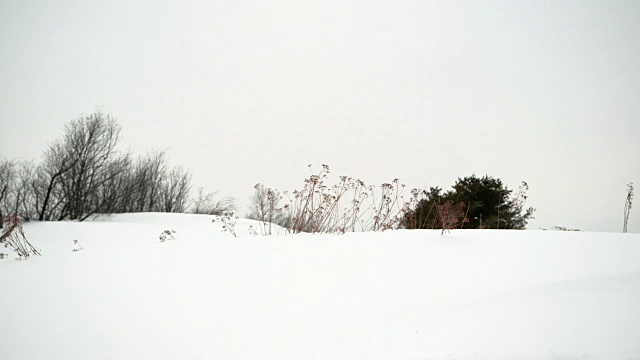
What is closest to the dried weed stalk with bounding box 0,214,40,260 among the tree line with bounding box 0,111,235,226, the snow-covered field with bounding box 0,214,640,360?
the snow-covered field with bounding box 0,214,640,360

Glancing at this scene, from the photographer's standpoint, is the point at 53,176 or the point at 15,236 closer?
the point at 15,236

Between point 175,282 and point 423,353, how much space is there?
1901 millimetres

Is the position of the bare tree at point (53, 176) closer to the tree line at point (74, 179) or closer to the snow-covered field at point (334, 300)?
the tree line at point (74, 179)

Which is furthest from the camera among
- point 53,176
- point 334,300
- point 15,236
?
point 53,176

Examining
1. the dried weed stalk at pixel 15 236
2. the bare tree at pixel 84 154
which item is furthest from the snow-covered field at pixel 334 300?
the bare tree at pixel 84 154

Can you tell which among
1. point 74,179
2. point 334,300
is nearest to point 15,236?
point 334,300

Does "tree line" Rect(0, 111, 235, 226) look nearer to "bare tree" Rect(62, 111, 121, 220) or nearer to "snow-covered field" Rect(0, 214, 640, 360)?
"bare tree" Rect(62, 111, 121, 220)

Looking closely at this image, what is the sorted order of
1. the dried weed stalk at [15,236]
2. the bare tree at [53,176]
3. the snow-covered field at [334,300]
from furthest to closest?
the bare tree at [53,176], the dried weed stalk at [15,236], the snow-covered field at [334,300]

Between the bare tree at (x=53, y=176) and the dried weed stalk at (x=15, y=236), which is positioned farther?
the bare tree at (x=53, y=176)

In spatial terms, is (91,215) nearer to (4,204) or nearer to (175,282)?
(4,204)

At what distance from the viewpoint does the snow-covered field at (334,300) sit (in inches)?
66.5

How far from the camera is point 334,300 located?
2.24 m

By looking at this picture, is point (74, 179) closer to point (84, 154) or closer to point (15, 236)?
point (84, 154)

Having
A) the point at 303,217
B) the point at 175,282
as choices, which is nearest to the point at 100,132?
the point at 303,217
